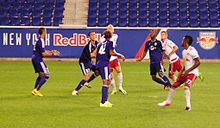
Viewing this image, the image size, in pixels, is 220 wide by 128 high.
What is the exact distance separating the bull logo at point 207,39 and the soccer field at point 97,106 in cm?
802

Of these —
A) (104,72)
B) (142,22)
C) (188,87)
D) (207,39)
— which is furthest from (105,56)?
(142,22)

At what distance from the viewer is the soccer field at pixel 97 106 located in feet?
36.7

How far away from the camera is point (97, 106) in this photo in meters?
13.6

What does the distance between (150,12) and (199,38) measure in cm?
469

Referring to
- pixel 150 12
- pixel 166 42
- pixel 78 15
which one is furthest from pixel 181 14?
pixel 166 42

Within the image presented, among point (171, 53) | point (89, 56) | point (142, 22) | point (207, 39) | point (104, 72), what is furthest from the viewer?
point (142, 22)

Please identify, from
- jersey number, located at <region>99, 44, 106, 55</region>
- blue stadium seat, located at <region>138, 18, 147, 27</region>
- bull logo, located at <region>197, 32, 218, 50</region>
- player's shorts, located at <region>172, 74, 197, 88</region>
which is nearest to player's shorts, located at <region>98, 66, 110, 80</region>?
jersey number, located at <region>99, 44, 106, 55</region>

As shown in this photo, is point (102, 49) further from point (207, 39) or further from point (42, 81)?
point (207, 39)

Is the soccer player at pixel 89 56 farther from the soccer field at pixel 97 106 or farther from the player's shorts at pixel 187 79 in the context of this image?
the player's shorts at pixel 187 79

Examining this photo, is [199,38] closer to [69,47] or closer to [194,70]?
[69,47]

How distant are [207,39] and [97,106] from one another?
16.4 m

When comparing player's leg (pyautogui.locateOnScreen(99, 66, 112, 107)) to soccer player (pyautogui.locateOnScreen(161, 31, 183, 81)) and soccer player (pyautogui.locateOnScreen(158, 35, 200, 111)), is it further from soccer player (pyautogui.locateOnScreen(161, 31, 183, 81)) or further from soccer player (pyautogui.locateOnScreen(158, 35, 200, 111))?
soccer player (pyautogui.locateOnScreen(161, 31, 183, 81))

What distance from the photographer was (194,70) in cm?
1302

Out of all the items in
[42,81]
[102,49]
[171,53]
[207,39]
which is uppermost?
[102,49]
